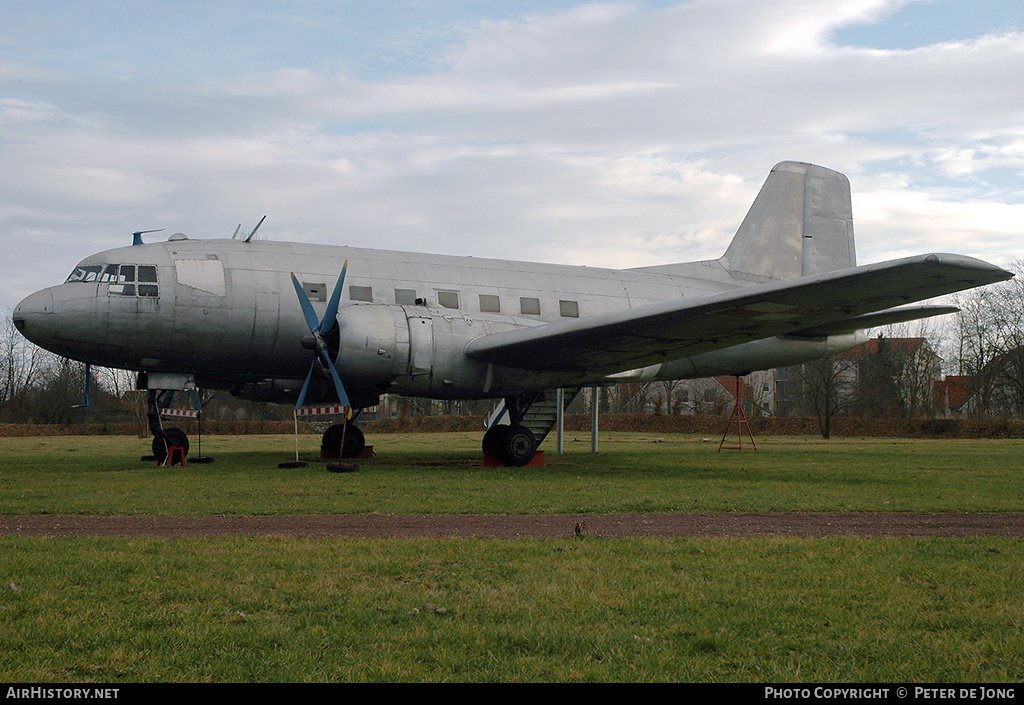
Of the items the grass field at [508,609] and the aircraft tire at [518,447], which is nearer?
the grass field at [508,609]

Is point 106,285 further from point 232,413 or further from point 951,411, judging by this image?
point 951,411

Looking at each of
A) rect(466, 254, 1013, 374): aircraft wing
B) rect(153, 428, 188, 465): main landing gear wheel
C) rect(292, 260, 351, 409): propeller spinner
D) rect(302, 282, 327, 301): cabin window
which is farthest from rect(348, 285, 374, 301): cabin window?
rect(153, 428, 188, 465): main landing gear wheel

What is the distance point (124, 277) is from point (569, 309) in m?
9.63

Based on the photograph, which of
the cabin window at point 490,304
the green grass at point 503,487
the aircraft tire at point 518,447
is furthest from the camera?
the cabin window at point 490,304

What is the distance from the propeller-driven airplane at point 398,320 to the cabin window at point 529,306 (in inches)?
2.4

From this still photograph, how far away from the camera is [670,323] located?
15.4 metres

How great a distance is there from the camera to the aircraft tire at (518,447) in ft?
58.5

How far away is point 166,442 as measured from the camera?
17.9 metres

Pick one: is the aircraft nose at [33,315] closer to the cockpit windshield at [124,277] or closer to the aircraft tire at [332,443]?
the cockpit windshield at [124,277]

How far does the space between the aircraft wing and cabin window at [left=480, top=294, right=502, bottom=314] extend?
1569mm

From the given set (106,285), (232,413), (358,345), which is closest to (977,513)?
(358,345)

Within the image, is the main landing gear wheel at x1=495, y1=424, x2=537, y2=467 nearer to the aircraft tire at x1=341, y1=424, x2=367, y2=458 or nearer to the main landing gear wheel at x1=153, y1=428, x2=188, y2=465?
the aircraft tire at x1=341, y1=424, x2=367, y2=458

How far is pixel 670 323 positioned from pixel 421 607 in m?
10.8

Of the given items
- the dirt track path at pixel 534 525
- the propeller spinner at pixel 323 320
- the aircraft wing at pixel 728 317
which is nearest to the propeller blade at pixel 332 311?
the propeller spinner at pixel 323 320
